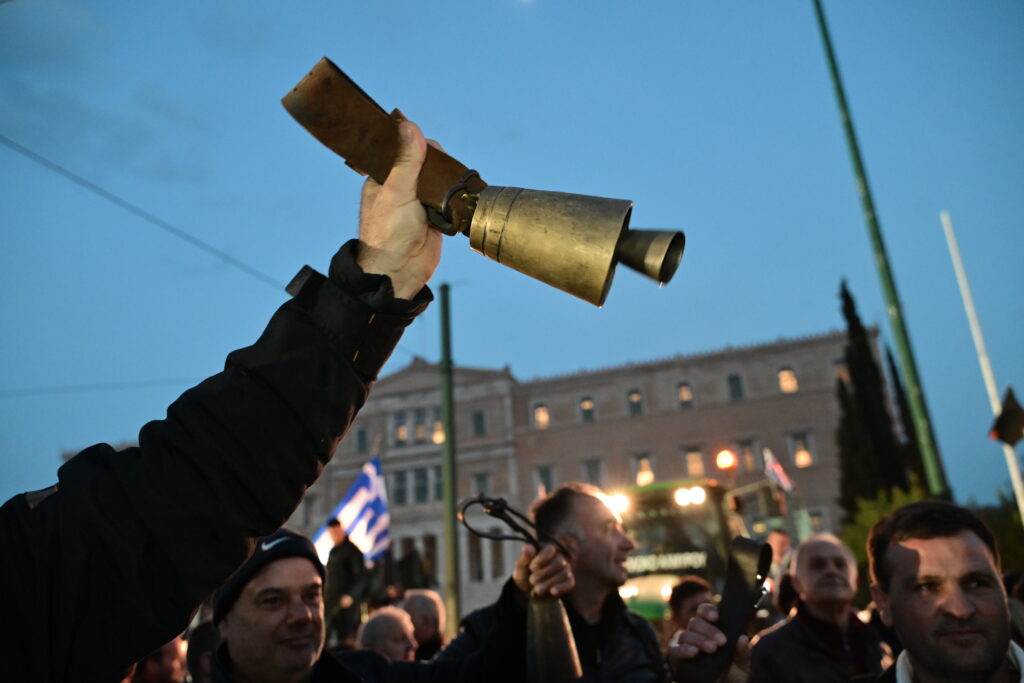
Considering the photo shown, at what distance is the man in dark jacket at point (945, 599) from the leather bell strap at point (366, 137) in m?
2.40

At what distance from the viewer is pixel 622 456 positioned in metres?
45.7

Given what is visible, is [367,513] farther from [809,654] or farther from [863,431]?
[863,431]

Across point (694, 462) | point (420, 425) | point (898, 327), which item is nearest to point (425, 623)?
point (898, 327)

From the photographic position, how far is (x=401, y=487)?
48.3 meters

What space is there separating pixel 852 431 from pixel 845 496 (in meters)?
3.35

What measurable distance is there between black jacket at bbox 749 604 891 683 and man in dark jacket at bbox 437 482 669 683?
0.80m

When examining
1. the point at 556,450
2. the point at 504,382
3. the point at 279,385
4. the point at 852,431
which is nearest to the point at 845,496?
the point at 852,431

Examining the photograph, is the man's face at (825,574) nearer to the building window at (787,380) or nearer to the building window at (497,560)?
the building window at (497,560)

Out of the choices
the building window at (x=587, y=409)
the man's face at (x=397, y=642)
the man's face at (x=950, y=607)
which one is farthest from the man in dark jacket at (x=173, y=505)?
the building window at (x=587, y=409)

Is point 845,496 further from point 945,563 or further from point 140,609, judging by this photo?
point 140,609

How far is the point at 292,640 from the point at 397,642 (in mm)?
2252

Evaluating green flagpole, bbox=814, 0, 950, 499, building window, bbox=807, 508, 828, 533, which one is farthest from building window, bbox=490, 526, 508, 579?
green flagpole, bbox=814, 0, 950, 499

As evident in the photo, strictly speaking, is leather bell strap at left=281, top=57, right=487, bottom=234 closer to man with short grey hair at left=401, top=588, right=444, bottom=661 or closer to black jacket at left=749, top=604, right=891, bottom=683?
black jacket at left=749, top=604, right=891, bottom=683

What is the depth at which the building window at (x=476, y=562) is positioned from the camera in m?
44.5
